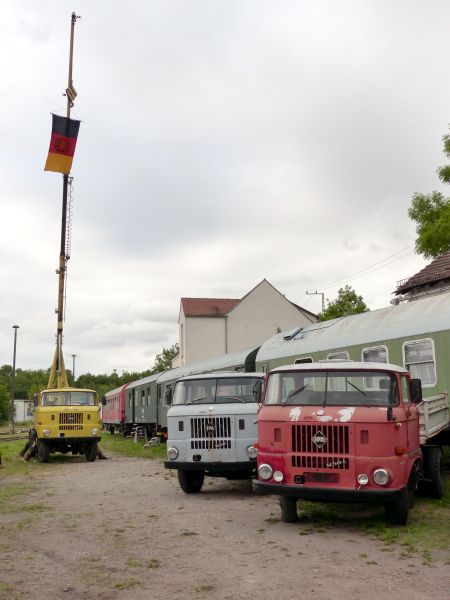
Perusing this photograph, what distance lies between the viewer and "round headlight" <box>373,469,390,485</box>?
8.20m

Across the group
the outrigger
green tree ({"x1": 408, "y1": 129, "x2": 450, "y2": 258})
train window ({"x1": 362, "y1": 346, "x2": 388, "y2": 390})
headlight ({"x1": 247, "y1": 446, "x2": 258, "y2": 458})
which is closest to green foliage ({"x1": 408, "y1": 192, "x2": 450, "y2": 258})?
green tree ({"x1": 408, "y1": 129, "x2": 450, "y2": 258})

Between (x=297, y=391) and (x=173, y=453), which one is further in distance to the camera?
(x=173, y=453)

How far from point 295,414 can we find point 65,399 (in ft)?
44.9

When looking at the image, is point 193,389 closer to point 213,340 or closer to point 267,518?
point 267,518

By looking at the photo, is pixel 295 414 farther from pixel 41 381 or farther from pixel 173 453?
pixel 41 381

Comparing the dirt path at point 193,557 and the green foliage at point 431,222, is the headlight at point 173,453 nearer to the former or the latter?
the dirt path at point 193,557

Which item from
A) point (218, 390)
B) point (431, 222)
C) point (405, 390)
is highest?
point (431, 222)

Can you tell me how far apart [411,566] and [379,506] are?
11.0 feet

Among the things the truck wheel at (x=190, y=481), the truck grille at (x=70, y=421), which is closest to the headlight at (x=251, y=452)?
the truck wheel at (x=190, y=481)

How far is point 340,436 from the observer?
8.45 metres

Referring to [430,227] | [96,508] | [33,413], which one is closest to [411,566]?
[96,508]

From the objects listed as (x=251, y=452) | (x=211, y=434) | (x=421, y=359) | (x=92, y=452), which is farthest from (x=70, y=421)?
(x=421, y=359)

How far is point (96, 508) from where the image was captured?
10961mm

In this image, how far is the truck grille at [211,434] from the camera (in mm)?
11992
